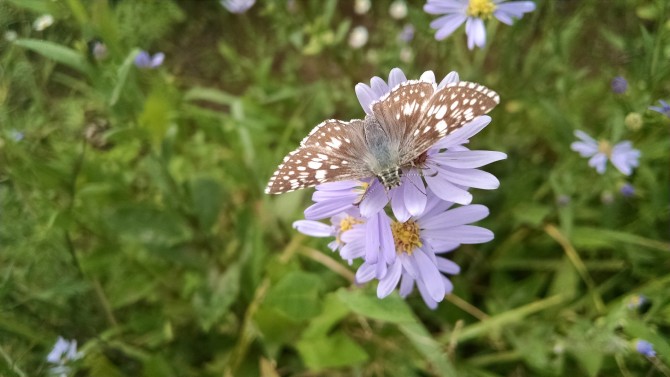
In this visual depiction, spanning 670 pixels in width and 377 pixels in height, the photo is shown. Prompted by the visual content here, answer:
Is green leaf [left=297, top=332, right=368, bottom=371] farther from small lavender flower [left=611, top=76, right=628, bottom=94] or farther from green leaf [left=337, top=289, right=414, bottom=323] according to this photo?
small lavender flower [left=611, top=76, right=628, bottom=94]

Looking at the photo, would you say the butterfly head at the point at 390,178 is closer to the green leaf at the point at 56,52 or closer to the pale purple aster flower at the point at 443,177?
the pale purple aster flower at the point at 443,177

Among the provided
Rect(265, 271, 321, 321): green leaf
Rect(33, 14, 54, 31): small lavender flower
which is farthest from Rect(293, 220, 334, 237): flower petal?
Rect(33, 14, 54, 31): small lavender flower

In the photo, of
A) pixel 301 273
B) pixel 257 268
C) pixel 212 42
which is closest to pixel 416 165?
pixel 301 273

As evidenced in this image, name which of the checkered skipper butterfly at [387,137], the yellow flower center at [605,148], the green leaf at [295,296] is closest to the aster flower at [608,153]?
the yellow flower center at [605,148]

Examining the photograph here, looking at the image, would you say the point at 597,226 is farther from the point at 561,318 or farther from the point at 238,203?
the point at 238,203

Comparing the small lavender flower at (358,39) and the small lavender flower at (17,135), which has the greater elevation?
the small lavender flower at (358,39)

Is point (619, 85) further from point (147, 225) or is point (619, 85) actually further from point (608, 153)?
point (147, 225)

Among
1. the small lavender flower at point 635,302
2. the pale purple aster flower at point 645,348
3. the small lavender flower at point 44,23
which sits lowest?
the pale purple aster flower at point 645,348

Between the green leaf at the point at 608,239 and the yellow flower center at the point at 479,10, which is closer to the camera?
the yellow flower center at the point at 479,10
